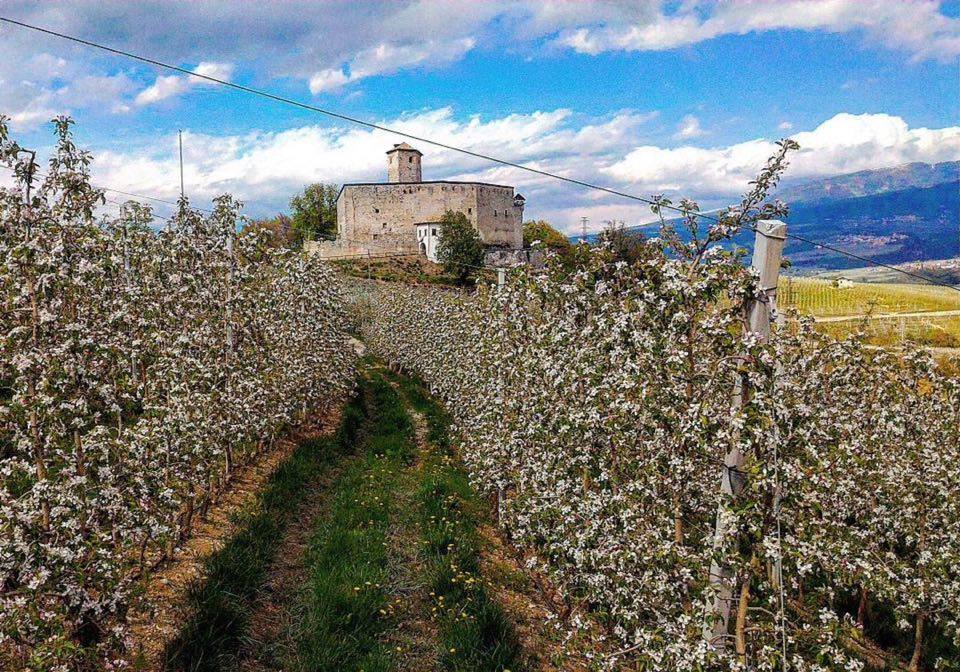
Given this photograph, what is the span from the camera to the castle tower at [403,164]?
95.8 meters

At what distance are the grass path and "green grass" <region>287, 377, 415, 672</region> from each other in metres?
0.02

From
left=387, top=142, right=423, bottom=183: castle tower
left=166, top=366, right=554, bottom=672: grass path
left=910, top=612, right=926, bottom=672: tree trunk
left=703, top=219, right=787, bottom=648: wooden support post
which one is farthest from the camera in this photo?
left=387, top=142, right=423, bottom=183: castle tower

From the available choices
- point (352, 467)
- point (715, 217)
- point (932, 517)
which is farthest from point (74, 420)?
point (932, 517)

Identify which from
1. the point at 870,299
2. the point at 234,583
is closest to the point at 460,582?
the point at 234,583

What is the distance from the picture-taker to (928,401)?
31.1 feet

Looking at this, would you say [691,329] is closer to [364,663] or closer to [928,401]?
[364,663]

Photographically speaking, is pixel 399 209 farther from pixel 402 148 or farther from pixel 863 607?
pixel 863 607

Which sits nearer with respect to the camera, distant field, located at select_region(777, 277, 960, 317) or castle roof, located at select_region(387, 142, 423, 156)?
distant field, located at select_region(777, 277, 960, 317)

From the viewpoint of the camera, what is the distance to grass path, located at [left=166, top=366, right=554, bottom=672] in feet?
21.7

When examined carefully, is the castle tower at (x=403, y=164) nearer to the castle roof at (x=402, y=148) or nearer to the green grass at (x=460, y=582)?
the castle roof at (x=402, y=148)

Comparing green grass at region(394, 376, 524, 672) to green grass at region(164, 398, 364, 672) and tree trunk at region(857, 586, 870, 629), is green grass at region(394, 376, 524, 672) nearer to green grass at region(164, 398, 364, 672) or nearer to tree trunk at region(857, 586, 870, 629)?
green grass at region(164, 398, 364, 672)

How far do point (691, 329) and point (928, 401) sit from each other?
22.8 ft

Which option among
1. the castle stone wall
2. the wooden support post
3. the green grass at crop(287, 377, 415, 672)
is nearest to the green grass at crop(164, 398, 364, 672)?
the green grass at crop(287, 377, 415, 672)

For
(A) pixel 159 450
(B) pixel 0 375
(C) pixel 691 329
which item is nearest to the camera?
(C) pixel 691 329
